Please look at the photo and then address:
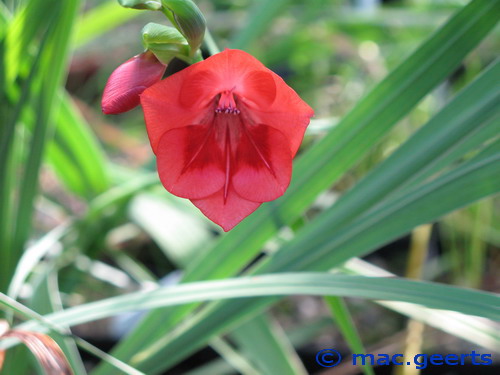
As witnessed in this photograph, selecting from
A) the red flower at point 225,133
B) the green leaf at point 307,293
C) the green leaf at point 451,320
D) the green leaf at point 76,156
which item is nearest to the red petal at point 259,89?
the red flower at point 225,133

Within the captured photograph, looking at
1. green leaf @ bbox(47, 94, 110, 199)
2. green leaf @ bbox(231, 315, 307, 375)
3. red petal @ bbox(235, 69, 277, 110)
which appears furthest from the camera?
green leaf @ bbox(47, 94, 110, 199)

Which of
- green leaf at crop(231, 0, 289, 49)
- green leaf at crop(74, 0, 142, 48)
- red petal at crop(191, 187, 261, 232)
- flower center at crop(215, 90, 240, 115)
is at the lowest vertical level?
red petal at crop(191, 187, 261, 232)

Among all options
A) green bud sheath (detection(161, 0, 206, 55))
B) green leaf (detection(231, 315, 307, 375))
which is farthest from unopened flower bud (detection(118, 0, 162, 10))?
green leaf (detection(231, 315, 307, 375))

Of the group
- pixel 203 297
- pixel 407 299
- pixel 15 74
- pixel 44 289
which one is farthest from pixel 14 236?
pixel 407 299

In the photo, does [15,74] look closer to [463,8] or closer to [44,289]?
[44,289]

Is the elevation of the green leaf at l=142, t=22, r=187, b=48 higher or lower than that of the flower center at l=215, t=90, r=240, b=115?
higher

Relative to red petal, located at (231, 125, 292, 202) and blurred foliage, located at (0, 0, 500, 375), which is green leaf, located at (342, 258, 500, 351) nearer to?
blurred foliage, located at (0, 0, 500, 375)

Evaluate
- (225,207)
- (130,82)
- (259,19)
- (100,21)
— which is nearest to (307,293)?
(225,207)

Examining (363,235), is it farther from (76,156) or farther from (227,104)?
(76,156)
